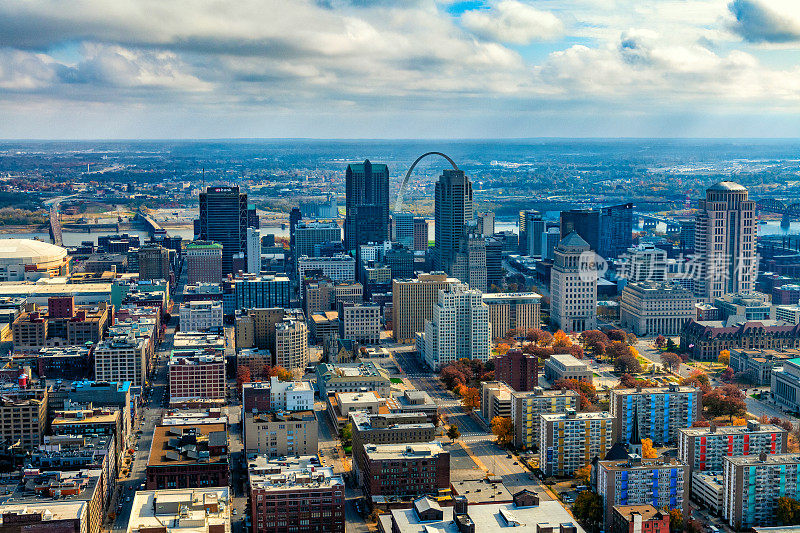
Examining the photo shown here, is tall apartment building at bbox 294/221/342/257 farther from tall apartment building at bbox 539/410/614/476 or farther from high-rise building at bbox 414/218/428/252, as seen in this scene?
tall apartment building at bbox 539/410/614/476

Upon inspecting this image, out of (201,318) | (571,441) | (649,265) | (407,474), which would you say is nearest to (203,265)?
(201,318)

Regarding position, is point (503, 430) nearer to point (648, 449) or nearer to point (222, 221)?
point (648, 449)

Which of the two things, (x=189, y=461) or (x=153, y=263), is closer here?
(x=189, y=461)

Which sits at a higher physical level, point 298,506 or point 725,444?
point 725,444

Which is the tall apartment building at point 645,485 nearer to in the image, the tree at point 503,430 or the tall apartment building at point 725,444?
the tall apartment building at point 725,444

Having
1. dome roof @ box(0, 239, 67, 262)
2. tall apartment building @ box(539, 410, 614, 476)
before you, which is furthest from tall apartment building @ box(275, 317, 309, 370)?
dome roof @ box(0, 239, 67, 262)

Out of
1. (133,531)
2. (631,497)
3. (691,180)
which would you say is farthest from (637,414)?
(691,180)

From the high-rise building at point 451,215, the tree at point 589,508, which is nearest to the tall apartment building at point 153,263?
the high-rise building at point 451,215
